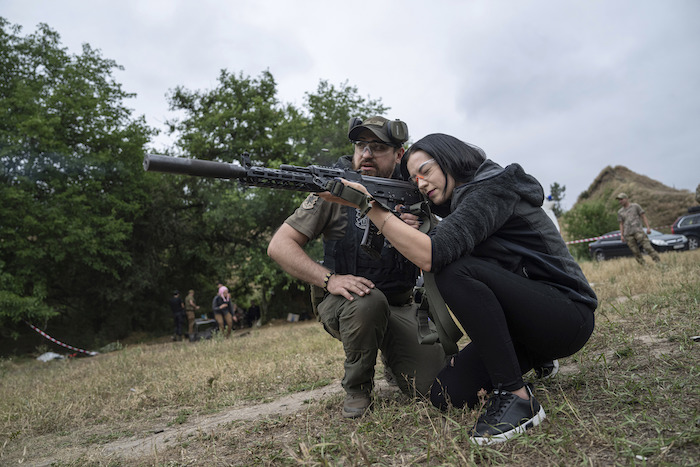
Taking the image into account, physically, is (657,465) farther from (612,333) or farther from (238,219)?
(238,219)

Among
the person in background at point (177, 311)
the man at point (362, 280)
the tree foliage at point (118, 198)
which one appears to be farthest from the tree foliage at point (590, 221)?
the man at point (362, 280)

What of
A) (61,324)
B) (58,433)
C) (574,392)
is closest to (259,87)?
(61,324)

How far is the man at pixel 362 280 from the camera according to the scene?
10.4ft

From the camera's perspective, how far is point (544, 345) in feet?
8.27

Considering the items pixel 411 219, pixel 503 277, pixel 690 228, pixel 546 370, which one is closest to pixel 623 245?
pixel 690 228

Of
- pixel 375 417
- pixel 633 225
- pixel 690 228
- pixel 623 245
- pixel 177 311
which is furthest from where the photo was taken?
pixel 623 245

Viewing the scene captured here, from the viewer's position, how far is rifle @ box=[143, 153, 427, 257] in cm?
262

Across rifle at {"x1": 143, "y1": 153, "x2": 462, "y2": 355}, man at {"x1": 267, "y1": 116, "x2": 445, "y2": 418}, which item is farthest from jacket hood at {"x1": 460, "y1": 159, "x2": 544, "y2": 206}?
man at {"x1": 267, "y1": 116, "x2": 445, "y2": 418}

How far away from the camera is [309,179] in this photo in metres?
2.91

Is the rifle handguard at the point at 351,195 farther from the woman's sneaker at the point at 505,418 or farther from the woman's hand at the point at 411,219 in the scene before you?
the woman's sneaker at the point at 505,418

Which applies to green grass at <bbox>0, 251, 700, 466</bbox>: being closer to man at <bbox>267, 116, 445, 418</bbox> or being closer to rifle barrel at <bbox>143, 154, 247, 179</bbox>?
man at <bbox>267, 116, 445, 418</bbox>

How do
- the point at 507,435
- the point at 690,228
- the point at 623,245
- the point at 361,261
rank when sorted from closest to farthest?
1. the point at 507,435
2. the point at 361,261
3. the point at 690,228
4. the point at 623,245

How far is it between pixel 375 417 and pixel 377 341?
543 millimetres

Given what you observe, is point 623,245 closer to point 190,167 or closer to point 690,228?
point 690,228
